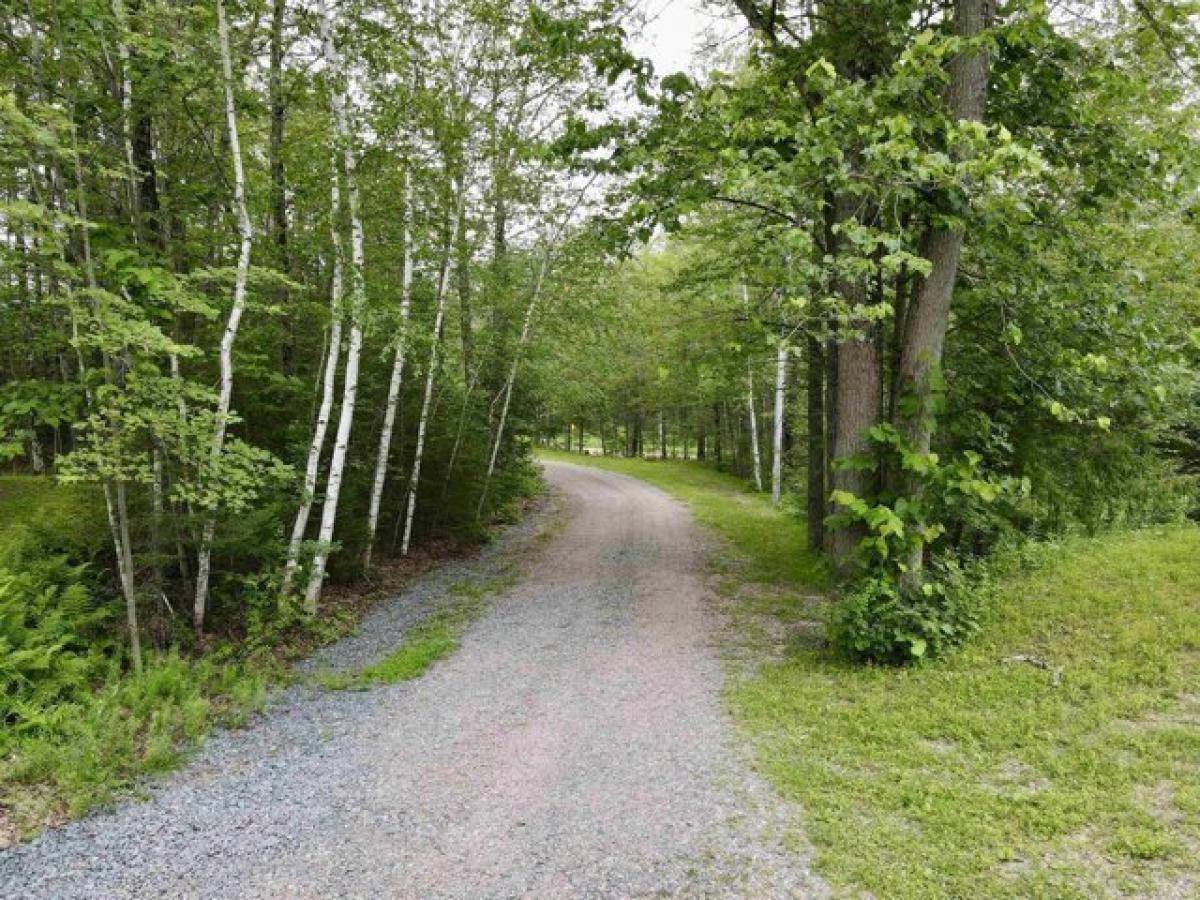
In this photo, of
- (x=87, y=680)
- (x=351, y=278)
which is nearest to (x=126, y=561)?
(x=87, y=680)

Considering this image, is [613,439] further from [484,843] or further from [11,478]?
[484,843]

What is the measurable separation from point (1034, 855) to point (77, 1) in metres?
9.07

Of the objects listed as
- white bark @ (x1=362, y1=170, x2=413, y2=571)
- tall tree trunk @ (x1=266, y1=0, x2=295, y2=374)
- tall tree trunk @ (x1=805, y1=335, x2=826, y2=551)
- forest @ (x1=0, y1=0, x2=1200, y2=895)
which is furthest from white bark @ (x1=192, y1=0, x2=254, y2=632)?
tall tree trunk @ (x1=805, y1=335, x2=826, y2=551)

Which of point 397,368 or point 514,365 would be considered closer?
point 397,368

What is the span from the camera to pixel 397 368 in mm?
9672

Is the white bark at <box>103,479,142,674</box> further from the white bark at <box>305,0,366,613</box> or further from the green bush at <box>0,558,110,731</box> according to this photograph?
the white bark at <box>305,0,366,613</box>

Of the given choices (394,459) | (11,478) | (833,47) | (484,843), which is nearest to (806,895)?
(484,843)

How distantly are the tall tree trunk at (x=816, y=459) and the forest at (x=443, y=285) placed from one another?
1813 millimetres

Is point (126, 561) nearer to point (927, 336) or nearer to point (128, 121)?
point (128, 121)

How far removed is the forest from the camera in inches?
209

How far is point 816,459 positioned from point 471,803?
9.56m

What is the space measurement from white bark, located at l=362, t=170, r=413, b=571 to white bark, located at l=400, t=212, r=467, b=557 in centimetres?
58

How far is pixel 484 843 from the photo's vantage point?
158 inches

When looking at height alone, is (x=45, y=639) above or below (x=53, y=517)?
below
